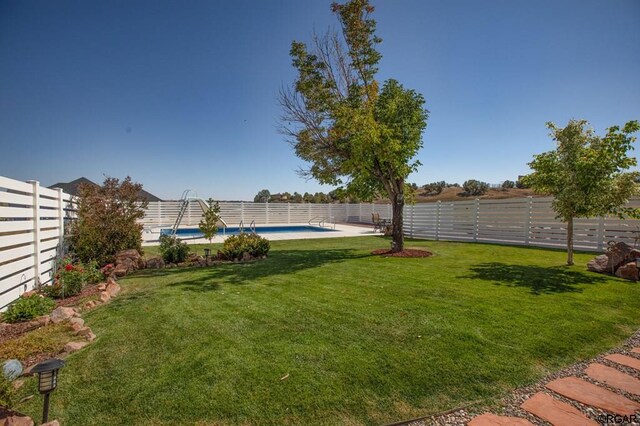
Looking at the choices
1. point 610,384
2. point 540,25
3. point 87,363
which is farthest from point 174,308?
point 540,25

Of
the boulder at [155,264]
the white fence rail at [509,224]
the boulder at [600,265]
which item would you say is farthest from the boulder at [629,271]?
the boulder at [155,264]

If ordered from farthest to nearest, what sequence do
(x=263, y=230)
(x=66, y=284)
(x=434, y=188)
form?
(x=434, y=188) < (x=263, y=230) < (x=66, y=284)

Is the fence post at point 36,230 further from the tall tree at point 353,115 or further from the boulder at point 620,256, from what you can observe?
the boulder at point 620,256

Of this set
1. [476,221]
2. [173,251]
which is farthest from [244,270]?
[476,221]

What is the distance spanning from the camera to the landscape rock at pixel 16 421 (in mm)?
1782

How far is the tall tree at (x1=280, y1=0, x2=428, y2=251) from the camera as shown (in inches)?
336

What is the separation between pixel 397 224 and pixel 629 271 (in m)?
5.20

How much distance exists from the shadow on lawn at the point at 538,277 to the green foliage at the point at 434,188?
31847 millimetres

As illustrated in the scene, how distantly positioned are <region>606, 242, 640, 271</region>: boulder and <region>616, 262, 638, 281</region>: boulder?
0.74 ft

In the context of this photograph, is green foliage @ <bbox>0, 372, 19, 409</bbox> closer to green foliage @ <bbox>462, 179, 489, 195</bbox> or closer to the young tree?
the young tree

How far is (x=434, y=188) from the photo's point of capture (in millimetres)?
37688

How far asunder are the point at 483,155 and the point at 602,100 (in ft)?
22.8

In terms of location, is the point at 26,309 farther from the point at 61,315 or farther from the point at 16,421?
the point at 16,421

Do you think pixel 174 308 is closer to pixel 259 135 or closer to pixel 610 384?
pixel 610 384
